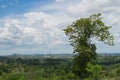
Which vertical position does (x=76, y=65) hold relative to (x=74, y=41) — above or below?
below

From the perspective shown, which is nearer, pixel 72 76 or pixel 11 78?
pixel 72 76

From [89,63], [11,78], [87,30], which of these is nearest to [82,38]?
[87,30]

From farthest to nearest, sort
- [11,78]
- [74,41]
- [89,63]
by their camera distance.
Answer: [11,78] → [74,41] → [89,63]

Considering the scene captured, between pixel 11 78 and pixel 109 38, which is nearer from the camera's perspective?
pixel 109 38

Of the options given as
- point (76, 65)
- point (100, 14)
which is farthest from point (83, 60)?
point (100, 14)

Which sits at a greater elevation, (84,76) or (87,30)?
(87,30)

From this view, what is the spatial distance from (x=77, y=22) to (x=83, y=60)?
6063 mm

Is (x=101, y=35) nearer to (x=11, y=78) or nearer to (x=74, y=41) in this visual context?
(x=74, y=41)

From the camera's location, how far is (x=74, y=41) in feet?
153

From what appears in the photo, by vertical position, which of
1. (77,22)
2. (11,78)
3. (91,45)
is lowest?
(11,78)

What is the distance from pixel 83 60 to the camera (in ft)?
151

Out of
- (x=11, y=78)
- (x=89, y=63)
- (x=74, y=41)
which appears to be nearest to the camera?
(x=89, y=63)

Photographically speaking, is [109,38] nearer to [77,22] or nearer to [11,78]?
[77,22]

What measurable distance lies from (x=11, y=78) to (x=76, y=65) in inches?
1833
